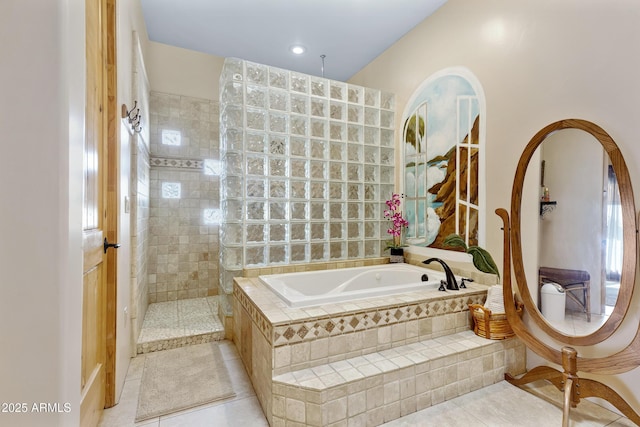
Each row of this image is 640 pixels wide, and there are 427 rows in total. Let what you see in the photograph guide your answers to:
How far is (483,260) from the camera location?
218cm

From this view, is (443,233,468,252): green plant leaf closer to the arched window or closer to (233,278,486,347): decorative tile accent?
the arched window

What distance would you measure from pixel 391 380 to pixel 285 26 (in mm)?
3059

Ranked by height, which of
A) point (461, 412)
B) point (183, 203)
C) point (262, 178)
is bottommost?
point (461, 412)

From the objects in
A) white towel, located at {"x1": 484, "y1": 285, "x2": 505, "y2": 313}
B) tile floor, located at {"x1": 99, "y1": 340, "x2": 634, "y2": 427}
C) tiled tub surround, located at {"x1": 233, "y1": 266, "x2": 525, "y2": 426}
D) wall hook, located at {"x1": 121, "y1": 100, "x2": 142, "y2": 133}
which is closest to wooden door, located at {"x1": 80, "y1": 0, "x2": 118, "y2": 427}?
tile floor, located at {"x1": 99, "y1": 340, "x2": 634, "y2": 427}

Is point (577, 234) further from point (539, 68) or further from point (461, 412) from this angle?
point (461, 412)

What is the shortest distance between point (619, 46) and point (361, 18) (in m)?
1.90

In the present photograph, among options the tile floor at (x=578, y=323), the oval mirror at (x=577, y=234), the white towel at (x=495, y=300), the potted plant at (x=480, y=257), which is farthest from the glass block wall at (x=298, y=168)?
the tile floor at (x=578, y=323)

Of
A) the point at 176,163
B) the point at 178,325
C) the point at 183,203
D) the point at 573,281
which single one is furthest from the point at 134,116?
the point at 573,281

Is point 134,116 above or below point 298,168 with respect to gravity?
above

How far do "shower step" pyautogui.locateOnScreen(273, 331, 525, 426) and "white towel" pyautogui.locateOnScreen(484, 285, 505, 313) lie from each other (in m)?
0.21

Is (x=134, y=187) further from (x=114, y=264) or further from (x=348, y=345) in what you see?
(x=348, y=345)

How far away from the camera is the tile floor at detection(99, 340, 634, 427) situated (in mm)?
1447

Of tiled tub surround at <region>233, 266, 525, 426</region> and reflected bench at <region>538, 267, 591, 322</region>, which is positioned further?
reflected bench at <region>538, 267, 591, 322</region>

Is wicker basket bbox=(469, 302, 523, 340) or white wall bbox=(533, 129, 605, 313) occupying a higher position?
white wall bbox=(533, 129, 605, 313)
